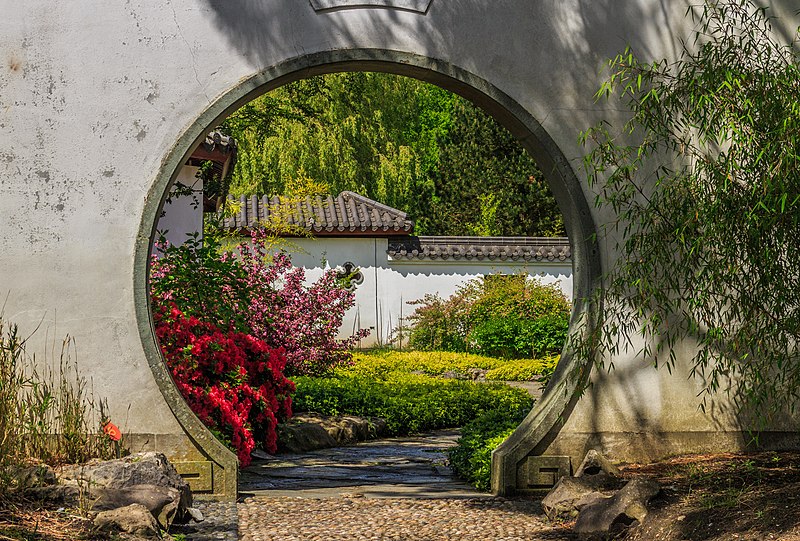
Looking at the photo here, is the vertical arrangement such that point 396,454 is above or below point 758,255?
below

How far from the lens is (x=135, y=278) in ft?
20.5

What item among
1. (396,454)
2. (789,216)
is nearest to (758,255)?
(789,216)

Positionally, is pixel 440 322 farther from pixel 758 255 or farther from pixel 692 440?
pixel 758 255

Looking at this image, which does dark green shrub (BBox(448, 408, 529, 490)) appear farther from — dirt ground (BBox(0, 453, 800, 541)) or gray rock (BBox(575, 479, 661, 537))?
gray rock (BBox(575, 479, 661, 537))

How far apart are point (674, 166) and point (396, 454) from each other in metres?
3.92

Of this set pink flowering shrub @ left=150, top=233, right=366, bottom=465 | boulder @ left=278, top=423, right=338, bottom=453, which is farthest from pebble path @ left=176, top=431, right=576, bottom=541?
boulder @ left=278, top=423, right=338, bottom=453

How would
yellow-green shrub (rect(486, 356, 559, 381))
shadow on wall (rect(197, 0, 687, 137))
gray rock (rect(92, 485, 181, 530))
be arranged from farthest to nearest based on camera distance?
yellow-green shrub (rect(486, 356, 559, 381))
shadow on wall (rect(197, 0, 687, 137))
gray rock (rect(92, 485, 181, 530))

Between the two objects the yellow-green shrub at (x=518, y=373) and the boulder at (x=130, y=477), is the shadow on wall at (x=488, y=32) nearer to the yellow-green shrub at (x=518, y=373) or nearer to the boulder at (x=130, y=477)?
the boulder at (x=130, y=477)

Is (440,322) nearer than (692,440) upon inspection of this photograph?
No

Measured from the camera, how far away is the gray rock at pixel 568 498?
18.8 ft

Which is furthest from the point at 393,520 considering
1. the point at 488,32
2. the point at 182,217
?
the point at 182,217

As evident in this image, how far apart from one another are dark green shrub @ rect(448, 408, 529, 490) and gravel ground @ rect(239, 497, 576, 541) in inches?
21.3

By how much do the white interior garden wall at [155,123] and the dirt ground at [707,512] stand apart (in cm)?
89

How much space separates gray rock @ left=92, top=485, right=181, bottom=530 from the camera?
5.11 metres
